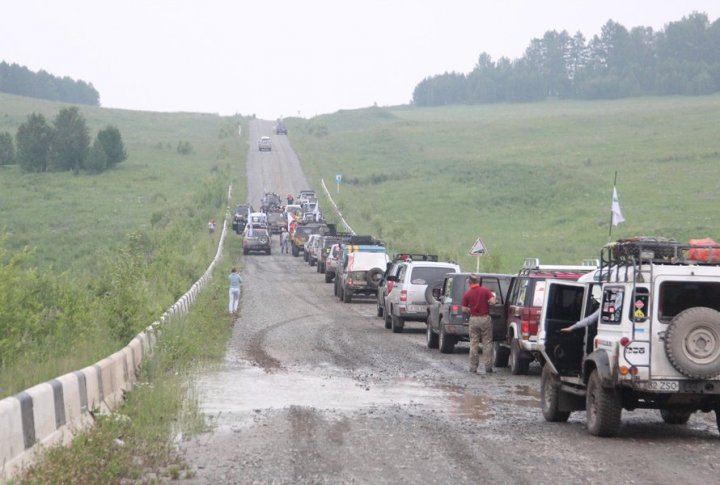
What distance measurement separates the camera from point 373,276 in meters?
37.5

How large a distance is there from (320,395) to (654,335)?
18.4 ft

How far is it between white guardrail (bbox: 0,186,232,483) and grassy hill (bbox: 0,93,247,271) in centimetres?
1966

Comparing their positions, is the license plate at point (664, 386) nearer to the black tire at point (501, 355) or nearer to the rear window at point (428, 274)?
the black tire at point (501, 355)

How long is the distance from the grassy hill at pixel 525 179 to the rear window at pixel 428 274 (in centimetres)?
1223

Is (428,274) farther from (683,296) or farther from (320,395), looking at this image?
(683,296)

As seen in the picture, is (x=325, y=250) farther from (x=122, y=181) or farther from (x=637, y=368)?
(x=122, y=181)

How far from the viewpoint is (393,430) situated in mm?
12633

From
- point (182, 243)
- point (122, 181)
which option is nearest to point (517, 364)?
point (182, 243)

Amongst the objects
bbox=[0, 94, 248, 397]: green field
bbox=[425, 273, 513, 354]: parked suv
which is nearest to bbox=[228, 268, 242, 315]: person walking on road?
bbox=[0, 94, 248, 397]: green field

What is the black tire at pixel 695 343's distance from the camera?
11.6m

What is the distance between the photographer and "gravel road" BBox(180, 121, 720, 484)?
Result: 10172 millimetres

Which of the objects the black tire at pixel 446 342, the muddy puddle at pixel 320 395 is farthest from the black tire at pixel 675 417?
the black tire at pixel 446 342

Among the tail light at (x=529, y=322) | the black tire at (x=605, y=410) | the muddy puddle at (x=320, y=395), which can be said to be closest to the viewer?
the black tire at (x=605, y=410)

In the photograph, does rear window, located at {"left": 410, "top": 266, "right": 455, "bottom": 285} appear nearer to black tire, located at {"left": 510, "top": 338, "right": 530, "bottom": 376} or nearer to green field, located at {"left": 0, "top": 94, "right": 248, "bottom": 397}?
green field, located at {"left": 0, "top": 94, "right": 248, "bottom": 397}
